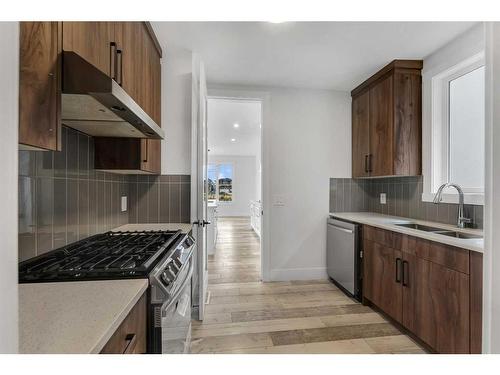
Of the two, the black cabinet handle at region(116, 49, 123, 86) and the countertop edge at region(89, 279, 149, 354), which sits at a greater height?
the black cabinet handle at region(116, 49, 123, 86)

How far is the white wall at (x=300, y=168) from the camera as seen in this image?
2.93 meters

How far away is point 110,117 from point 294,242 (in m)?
2.43

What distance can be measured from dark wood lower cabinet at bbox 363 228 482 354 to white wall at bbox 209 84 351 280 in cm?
87

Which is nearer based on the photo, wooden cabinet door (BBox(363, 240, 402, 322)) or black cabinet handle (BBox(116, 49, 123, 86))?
black cabinet handle (BBox(116, 49, 123, 86))

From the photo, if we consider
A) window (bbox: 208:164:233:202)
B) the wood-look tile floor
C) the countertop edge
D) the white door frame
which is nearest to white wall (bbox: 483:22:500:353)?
the countertop edge

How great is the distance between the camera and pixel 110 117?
3.76 ft

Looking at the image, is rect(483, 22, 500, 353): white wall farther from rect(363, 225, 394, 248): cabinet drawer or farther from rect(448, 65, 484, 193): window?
rect(448, 65, 484, 193): window

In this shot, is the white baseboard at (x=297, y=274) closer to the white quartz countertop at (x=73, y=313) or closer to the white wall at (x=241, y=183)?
the white quartz countertop at (x=73, y=313)

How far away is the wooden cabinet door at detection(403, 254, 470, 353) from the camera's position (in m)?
1.41

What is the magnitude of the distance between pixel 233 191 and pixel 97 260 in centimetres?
860

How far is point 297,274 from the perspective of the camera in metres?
2.96

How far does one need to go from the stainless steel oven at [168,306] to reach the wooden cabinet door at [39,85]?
0.60 metres

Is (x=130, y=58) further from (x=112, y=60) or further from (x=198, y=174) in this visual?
(x=198, y=174)
